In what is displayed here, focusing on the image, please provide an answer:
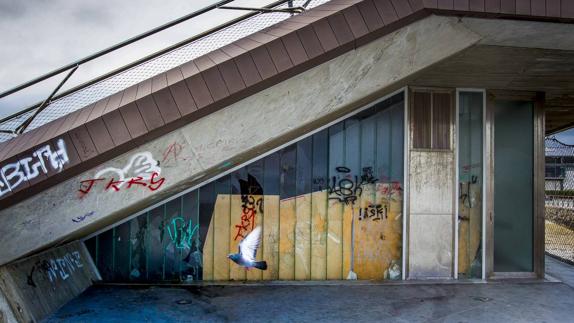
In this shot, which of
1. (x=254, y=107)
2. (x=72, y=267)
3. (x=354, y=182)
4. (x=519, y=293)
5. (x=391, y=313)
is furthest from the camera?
(x=354, y=182)

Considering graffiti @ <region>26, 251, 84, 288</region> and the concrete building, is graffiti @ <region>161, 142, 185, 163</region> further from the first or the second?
graffiti @ <region>26, 251, 84, 288</region>

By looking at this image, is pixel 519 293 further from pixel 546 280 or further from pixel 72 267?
pixel 72 267

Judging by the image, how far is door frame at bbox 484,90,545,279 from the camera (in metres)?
8.34

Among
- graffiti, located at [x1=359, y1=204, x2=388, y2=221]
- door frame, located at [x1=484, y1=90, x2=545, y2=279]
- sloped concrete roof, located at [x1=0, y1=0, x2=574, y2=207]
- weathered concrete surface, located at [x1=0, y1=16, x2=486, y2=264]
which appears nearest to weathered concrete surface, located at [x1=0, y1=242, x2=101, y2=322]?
weathered concrete surface, located at [x1=0, y1=16, x2=486, y2=264]

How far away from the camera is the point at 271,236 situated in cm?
797

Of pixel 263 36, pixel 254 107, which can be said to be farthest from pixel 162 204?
pixel 263 36

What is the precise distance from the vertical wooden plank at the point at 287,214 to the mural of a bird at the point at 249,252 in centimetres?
41

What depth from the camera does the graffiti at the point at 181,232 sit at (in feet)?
25.5

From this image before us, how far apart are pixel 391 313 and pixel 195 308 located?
112 inches

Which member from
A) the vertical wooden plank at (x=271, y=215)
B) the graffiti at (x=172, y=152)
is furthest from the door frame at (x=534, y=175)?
the graffiti at (x=172, y=152)

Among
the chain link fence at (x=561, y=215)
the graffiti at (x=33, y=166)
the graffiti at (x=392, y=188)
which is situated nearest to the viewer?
the graffiti at (x=33, y=166)

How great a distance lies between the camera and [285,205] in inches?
315

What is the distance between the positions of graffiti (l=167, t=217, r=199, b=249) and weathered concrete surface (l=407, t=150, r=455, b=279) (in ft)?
12.8

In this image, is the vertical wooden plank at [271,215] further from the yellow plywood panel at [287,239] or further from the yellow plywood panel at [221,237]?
the yellow plywood panel at [221,237]
